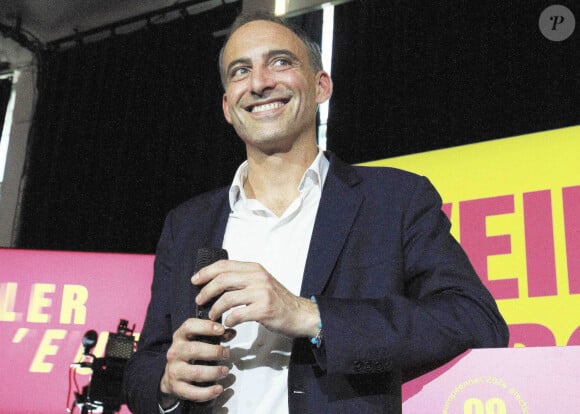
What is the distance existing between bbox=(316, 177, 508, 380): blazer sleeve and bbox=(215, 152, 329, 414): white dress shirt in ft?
0.57

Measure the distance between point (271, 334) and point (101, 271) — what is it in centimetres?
192

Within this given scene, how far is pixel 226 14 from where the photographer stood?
4.39 meters

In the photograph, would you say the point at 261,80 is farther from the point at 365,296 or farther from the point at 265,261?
the point at 365,296

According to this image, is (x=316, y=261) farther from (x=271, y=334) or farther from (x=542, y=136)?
(x=542, y=136)

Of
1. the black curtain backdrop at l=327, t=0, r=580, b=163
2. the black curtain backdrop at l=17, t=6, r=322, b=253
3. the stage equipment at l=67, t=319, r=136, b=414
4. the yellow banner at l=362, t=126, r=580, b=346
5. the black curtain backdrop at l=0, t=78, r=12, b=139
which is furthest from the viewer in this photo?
the black curtain backdrop at l=0, t=78, r=12, b=139

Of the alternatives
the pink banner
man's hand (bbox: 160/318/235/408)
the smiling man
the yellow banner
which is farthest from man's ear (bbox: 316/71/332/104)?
the pink banner

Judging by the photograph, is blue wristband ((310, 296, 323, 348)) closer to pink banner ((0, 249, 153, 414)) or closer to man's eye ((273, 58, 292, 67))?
man's eye ((273, 58, 292, 67))

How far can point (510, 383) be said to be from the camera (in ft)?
4.73

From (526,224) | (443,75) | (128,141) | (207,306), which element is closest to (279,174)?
(207,306)

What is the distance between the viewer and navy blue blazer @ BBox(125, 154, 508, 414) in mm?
958

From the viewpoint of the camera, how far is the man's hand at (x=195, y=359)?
87 cm

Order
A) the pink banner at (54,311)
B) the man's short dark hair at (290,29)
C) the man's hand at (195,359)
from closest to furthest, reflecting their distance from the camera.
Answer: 1. the man's hand at (195,359)
2. the man's short dark hair at (290,29)
3. the pink banner at (54,311)

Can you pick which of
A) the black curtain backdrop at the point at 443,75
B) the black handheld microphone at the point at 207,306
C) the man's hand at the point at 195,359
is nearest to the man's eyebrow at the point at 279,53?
the black handheld microphone at the point at 207,306

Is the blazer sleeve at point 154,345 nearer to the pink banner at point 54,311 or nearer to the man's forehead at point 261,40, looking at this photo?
the man's forehead at point 261,40
